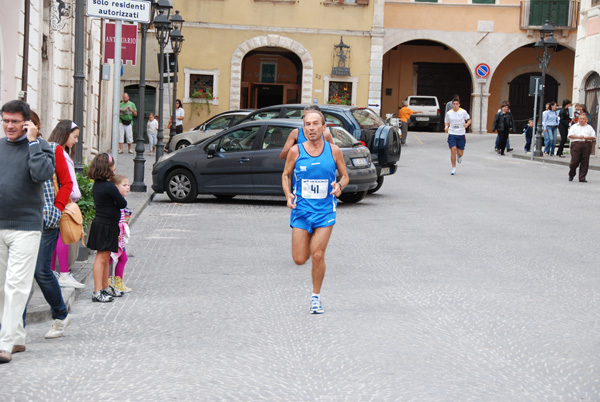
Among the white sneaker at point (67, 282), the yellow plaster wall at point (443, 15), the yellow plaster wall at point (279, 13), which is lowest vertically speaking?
the white sneaker at point (67, 282)

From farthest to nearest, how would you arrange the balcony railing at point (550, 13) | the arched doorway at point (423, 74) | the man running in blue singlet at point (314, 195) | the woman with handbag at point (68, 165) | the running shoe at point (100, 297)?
the arched doorway at point (423, 74) → the balcony railing at point (550, 13) → the running shoe at point (100, 297) → the man running in blue singlet at point (314, 195) → the woman with handbag at point (68, 165)

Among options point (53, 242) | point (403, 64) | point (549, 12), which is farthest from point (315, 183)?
point (403, 64)

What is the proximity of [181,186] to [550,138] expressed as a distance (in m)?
19.4

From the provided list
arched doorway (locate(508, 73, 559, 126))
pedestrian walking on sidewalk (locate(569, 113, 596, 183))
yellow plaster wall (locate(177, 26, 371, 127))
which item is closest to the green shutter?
arched doorway (locate(508, 73, 559, 126))

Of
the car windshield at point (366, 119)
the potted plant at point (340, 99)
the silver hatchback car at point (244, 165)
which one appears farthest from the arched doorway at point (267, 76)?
the silver hatchback car at point (244, 165)

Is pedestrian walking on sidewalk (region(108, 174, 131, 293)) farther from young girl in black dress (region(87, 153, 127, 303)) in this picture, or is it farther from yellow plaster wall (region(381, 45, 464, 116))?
yellow plaster wall (region(381, 45, 464, 116))

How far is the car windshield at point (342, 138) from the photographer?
56.2ft

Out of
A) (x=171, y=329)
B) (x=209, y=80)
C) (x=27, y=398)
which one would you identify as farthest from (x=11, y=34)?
(x=209, y=80)

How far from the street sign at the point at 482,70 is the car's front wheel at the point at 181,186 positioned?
33158 millimetres

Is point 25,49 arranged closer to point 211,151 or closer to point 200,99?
point 211,151

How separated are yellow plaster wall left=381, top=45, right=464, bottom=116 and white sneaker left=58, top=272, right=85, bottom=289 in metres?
44.9

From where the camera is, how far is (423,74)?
53.4 metres

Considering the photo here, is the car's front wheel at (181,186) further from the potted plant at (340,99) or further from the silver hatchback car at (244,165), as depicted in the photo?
the potted plant at (340,99)

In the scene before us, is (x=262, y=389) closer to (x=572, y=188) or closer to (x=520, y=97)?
(x=572, y=188)
